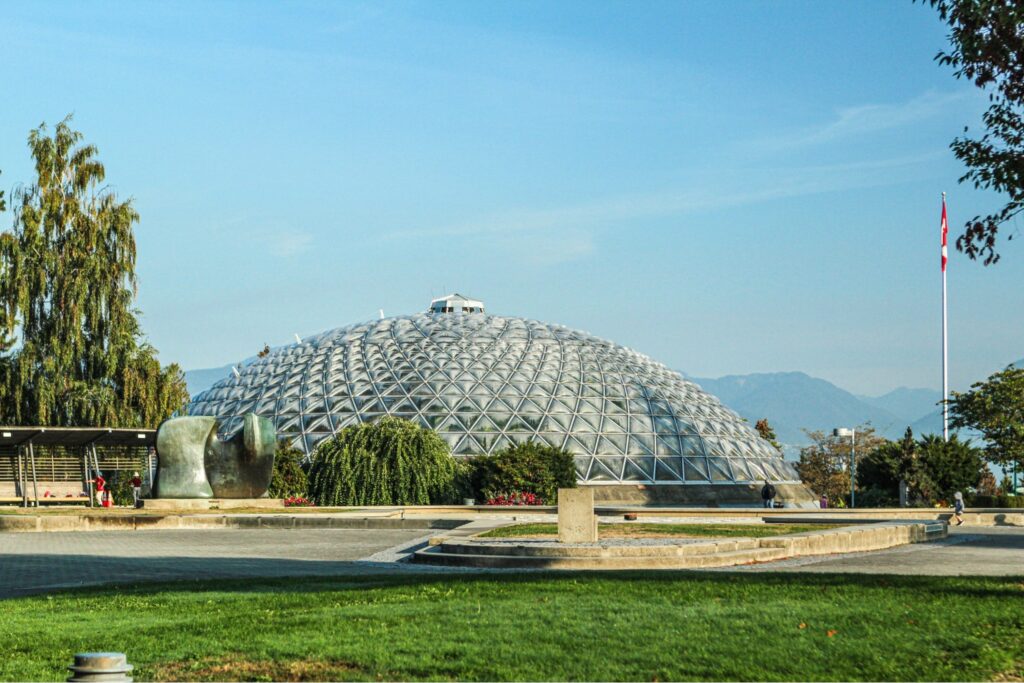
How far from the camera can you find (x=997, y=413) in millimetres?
51250

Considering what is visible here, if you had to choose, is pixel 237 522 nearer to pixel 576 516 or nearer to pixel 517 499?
pixel 576 516

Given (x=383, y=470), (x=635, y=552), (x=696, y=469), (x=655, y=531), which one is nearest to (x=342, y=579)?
(x=635, y=552)

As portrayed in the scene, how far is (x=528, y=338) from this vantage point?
196 feet

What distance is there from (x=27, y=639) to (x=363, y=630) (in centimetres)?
294

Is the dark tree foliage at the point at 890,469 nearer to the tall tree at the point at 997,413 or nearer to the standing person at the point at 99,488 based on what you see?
the tall tree at the point at 997,413

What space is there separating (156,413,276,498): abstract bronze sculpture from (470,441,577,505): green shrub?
28.1ft

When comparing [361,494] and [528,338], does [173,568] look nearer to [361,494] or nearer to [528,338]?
[361,494]

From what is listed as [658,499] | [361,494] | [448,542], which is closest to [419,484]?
[361,494]

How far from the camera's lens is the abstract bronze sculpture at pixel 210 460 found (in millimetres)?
36750

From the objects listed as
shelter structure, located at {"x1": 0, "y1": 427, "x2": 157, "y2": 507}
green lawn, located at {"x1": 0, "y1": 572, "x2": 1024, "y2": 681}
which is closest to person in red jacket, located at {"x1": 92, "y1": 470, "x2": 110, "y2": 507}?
shelter structure, located at {"x1": 0, "y1": 427, "x2": 157, "y2": 507}

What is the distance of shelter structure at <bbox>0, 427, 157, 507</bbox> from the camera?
38.7 metres

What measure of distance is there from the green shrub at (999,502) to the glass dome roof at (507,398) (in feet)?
31.3

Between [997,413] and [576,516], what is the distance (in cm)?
3614

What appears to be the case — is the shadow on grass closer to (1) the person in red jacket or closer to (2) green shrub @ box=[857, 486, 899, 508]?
(1) the person in red jacket
